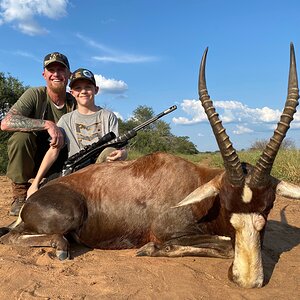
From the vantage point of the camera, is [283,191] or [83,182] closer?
[283,191]

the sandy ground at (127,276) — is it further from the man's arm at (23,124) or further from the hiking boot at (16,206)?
the man's arm at (23,124)

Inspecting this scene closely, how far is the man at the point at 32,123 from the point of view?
669 cm

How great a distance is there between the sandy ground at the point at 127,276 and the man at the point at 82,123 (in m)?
1.99

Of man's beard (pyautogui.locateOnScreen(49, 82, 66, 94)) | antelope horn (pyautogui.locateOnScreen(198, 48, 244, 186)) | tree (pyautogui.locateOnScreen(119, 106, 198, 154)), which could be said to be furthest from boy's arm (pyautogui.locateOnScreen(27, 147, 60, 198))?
tree (pyautogui.locateOnScreen(119, 106, 198, 154))

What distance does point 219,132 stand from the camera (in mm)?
3920

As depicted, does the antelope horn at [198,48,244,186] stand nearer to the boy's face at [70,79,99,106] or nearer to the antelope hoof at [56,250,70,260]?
the antelope hoof at [56,250,70,260]

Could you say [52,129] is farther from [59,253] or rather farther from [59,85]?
[59,253]

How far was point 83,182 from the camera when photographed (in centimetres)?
504

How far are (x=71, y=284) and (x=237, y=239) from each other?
155 centimetres

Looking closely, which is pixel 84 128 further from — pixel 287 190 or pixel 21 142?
pixel 287 190

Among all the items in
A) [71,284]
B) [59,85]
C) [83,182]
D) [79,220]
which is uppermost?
[59,85]

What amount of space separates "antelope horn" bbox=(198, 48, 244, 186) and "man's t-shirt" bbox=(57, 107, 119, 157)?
2.74 m

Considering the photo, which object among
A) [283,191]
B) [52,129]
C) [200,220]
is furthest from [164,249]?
[52,129]

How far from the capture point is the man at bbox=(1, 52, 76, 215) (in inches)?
263
